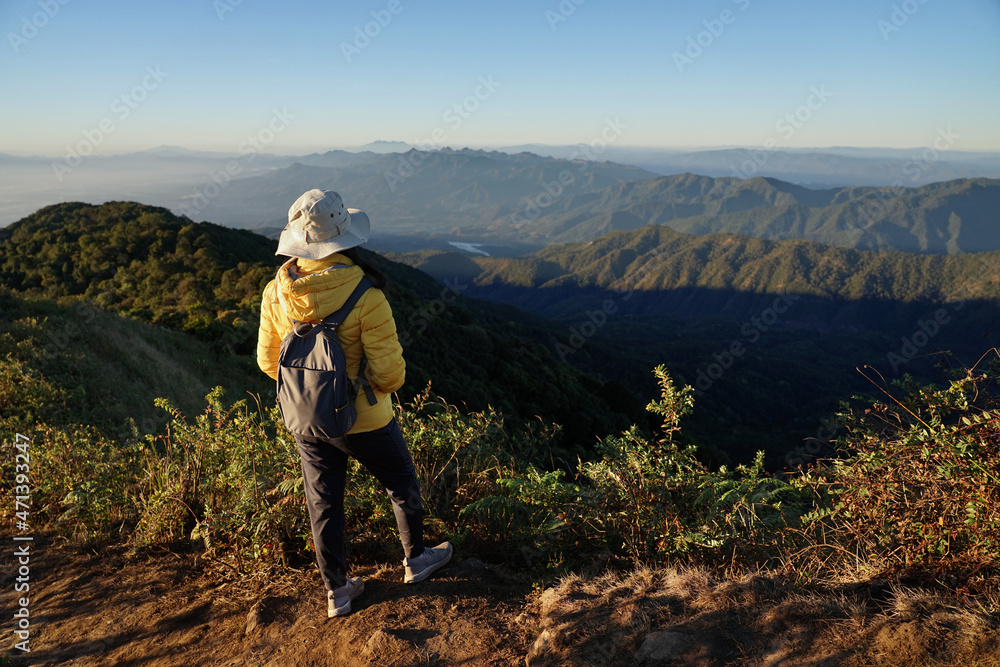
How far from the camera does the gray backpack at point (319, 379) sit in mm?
2393

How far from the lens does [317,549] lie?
2.69 metres

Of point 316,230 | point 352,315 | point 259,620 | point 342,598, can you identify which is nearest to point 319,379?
point 352,315

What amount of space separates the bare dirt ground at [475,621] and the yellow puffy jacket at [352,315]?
1038mm

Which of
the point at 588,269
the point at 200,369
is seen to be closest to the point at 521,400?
the point at 200,369

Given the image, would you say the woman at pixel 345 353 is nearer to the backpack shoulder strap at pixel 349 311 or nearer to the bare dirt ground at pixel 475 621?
the backpack shoulder strap at pixel 349 311

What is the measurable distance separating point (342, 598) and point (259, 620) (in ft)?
1.46

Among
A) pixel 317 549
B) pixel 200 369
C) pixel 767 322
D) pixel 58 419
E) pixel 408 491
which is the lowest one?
pixel 767 322

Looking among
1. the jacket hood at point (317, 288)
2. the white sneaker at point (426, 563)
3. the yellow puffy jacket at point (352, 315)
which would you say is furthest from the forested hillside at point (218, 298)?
the jacket hood at point (317, 288)

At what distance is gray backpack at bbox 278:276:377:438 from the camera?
2393 mm

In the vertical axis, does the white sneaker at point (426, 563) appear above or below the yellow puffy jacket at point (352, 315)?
below

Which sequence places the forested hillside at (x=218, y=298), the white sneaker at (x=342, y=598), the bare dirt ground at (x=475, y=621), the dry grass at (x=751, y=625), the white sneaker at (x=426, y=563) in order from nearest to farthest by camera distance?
the dry grass at (x=751, y=625) → the bare dirt ground at (x=475, y=621) → the white sneaker at (x=342, y=598) → the white sneaker at (x=426, y=563) → the forested hillside at (x=218, y=298)

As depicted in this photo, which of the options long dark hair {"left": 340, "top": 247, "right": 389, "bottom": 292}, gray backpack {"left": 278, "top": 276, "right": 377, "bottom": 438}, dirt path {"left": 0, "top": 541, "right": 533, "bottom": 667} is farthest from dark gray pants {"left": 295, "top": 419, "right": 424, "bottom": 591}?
long dark hair {"left": 340, "top": 247, "right": 389, "bottom": 292}

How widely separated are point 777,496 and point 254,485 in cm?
330

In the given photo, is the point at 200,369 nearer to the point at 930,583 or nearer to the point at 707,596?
the point at 707,596
